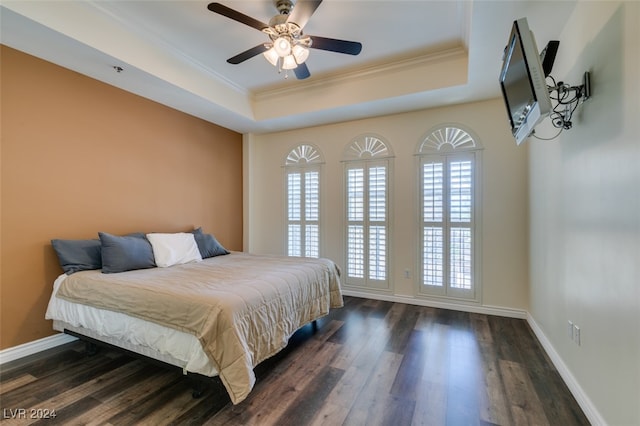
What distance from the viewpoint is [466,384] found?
6.72 feet

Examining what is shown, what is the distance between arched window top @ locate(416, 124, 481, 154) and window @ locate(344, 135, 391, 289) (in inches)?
20.3

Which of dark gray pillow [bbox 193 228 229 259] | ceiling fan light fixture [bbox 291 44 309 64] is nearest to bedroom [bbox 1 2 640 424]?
→ dark gray pillow [bbox 193 228 229 259]

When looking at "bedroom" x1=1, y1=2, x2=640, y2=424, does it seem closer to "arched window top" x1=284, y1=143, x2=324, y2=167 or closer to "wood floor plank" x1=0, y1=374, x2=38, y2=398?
"arched window top" x1=284, y1=143, x2=324, y2=167

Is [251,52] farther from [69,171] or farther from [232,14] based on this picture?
[69,171]

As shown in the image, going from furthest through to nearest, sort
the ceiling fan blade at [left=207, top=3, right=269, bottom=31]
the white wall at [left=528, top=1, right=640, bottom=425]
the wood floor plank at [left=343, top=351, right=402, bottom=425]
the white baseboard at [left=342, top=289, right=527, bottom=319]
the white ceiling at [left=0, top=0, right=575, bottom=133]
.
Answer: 1. the white baseboard at [left=342, top=289, right=527, bottom=319]
2. the white ceiling at [left=0, top=0, right=575, bottom=133]
3. the ceiling fan blade at [left=207, top=3, right=269, bottom=31]
4. the wood floor plank at [left=343, top=351, right=402, bottom=425]
5. the white wall at [left=528, top=1, right=640, bottom=425]

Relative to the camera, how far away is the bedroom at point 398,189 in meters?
1.45

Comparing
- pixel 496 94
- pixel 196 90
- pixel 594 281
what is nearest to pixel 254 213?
pixel 196 90

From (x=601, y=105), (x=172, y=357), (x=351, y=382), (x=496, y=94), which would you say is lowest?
(x=351, y=382)

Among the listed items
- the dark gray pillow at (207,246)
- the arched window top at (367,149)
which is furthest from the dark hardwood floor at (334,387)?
the arched window top at (367,149)

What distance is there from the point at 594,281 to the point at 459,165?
7.13 feet

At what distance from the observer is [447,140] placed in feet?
12.0

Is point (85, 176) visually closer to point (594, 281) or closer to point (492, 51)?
point (492, 51)

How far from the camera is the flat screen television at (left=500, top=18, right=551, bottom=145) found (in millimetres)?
1497

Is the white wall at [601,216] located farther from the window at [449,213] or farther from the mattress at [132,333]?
the mattress at [132,333]
